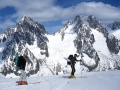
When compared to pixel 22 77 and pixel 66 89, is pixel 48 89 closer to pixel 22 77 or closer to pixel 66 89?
pixel 66 89

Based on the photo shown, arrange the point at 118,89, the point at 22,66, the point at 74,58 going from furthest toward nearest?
the point at 74,58
the point at 22,66
the point at 118,89

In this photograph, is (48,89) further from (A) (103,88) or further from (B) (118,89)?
(B) (118,89)

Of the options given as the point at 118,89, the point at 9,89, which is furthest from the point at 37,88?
the point at 118,89

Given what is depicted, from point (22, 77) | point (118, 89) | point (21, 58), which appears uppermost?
point (21, 58)

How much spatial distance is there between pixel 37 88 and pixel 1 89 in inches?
142

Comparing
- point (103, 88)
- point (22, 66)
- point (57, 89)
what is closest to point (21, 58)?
point (22, 66)

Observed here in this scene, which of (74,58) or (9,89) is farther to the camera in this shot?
(74,58)

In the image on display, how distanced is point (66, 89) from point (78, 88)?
137 centimetres

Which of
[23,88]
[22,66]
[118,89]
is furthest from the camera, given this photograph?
[22,66]

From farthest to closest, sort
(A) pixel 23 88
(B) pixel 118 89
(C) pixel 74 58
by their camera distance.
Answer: (C) pixel 74 58
(A) pixel 23 88
(B) pixel 118 89

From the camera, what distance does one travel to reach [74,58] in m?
28.5

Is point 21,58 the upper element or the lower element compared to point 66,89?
upper

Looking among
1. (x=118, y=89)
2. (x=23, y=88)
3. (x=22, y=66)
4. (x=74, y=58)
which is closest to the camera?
(x=118, y=89)

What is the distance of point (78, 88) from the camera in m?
20.8
